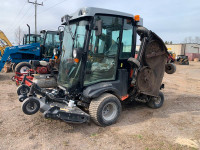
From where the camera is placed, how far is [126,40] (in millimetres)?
4434

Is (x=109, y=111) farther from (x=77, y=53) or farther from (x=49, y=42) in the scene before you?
(x=49, y=42)

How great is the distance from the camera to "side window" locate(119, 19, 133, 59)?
14.2 ft

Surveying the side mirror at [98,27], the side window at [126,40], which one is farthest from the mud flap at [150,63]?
the side mirror at [98,27]

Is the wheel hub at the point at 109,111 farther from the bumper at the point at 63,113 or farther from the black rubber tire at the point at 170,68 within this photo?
the black rubber tire at the point at 170,68

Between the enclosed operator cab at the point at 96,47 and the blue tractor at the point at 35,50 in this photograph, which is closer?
the enclosed operator cab at the point at 96,47

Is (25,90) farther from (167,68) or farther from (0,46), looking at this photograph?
(0,46)

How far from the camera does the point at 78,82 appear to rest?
3973 millimetres

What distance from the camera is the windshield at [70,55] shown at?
12.8 ft

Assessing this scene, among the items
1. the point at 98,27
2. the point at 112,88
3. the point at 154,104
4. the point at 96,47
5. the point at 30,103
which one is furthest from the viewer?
the point at 154,104

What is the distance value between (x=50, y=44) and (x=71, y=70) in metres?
7.05

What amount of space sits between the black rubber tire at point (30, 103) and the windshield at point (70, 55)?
876mm

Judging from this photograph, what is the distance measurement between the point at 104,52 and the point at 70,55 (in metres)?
0.81

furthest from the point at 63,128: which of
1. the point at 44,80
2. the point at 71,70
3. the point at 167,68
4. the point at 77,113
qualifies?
the point at 167,68

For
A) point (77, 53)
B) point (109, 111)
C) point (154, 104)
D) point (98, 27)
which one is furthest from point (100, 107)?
point (154, 104)
